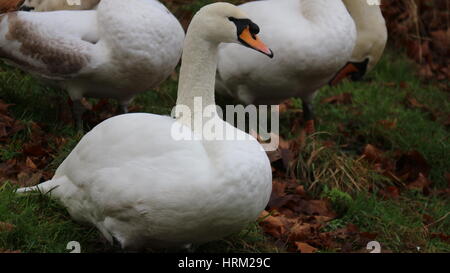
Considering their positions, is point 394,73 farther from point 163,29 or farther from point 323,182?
point 163,29

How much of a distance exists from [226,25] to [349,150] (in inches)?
110

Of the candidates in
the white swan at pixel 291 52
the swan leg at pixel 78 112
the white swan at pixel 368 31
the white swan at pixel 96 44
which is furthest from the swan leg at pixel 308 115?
the swan leg at pixel 78 112

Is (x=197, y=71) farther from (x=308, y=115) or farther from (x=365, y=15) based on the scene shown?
(x=365, y=15)

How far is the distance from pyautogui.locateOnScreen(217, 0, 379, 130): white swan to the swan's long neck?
1703 mm

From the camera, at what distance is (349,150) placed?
649cm

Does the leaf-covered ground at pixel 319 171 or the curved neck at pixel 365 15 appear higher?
the curved neck at pixel 365 15

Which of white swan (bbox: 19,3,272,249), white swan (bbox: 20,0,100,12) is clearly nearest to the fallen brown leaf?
white swan (bbox: 19,3,272,249)

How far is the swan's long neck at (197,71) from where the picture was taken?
398 centimetres

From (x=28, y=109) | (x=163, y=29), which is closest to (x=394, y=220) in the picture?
(x=163, y=29)

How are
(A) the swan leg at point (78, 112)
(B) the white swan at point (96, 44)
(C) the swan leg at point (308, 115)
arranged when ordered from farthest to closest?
(C) the swan leg at point (308, 115)
(A) the swan leg at point (78, 112)
(B) the white swan at point (96, 44)

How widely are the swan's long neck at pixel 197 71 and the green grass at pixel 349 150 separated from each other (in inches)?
29.6

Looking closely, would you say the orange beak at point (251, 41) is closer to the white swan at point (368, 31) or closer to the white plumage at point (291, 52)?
the white plumage at point (291, 52)

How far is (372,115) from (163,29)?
254 centimetres

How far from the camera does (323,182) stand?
541 cm
